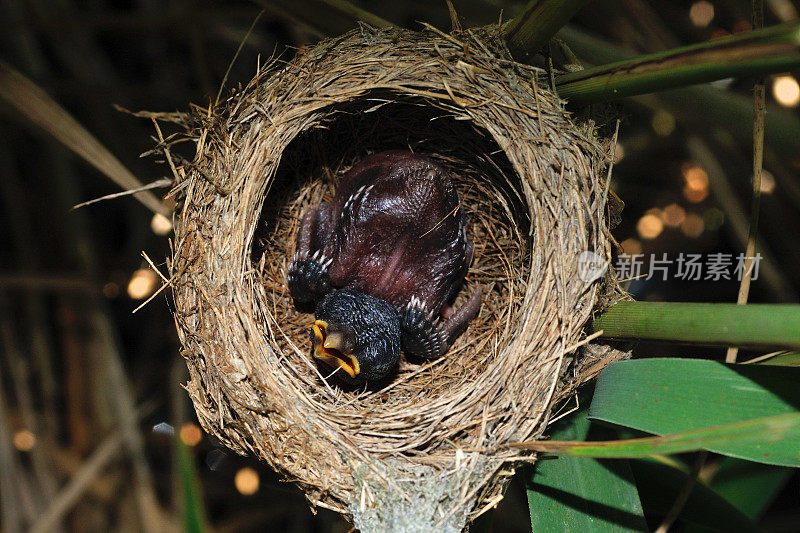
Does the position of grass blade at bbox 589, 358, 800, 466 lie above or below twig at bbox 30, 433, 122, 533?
above

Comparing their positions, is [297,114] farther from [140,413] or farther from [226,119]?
[140,413]

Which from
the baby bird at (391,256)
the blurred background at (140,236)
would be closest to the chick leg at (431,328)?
the baby bird at (391,256)

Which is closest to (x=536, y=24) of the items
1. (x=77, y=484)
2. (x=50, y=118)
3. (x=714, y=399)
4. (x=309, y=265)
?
(x=714, y=399)

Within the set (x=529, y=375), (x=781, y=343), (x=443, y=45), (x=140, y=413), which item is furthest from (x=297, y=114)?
(x=140, y=413)

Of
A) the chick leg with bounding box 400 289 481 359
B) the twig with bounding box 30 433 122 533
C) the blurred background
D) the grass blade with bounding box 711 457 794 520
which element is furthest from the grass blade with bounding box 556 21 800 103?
the twig with bounding box 30 433 122 533

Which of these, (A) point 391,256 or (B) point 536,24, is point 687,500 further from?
(B) point 536,24

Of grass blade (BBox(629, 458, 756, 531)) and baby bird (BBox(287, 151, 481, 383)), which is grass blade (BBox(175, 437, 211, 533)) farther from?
grass blade (BBox(629, 458, 756, 531))

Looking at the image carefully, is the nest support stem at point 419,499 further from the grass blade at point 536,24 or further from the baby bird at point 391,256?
the grass blade at point 536,24
